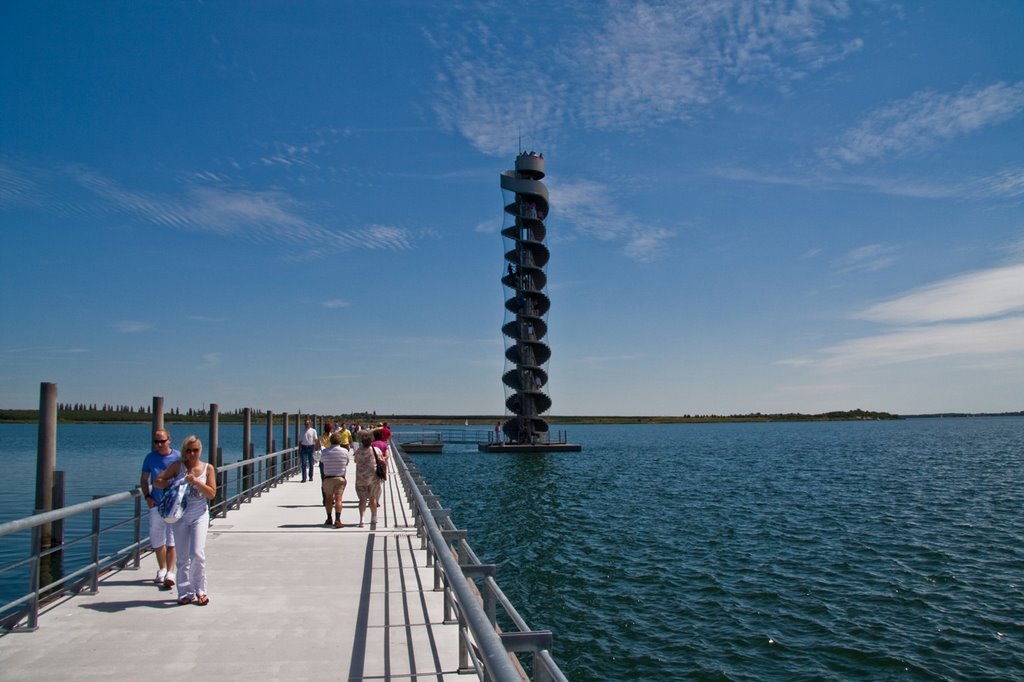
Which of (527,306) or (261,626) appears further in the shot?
(527,306)

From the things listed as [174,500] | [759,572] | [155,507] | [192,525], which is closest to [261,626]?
[192,525]

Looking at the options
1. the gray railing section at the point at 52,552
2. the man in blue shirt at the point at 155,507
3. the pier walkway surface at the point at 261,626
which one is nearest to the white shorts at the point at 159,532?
the man in blue shirt at the point at 155,507

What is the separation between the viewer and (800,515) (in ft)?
85.1

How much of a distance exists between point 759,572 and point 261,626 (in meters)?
13.5

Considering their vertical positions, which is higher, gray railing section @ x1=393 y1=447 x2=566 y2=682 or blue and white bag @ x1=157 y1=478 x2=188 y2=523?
blue and white bag @ x1=157 y1=478 x2=188 y2=523

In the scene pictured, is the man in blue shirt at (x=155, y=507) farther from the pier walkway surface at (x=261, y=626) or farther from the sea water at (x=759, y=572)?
the sea water at (x=759, y=572)

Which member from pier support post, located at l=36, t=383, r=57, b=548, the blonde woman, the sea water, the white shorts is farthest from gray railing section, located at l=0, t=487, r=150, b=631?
the sea water

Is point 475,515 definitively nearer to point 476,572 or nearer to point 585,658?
point 585,658

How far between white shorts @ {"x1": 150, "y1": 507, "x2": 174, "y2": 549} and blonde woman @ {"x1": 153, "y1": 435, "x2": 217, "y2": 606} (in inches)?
23.9

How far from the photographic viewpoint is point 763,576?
53.6 ft

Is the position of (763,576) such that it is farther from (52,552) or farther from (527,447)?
(527,447)

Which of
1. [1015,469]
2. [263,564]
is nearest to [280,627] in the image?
[263,564]

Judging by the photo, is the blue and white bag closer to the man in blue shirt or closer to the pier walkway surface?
the man in blue shirt

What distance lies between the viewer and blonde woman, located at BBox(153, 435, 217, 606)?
23.4ft
